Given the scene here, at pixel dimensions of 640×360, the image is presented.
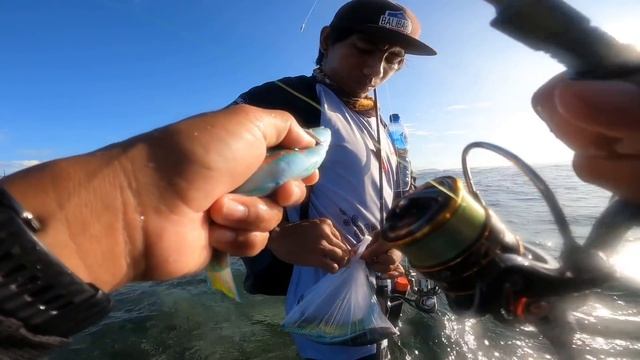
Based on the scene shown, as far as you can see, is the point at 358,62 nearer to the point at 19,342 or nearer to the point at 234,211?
the point at 234,211

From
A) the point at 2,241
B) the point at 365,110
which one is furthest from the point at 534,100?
the point at 365,110

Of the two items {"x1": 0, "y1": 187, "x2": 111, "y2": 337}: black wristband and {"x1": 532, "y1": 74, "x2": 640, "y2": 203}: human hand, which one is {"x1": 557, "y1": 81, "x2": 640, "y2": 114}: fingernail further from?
{"x1": 0, "y1": 187, "x2": 111, "y2": 337}: black wristband

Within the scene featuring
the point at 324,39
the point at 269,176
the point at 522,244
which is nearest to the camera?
the point at 522,244

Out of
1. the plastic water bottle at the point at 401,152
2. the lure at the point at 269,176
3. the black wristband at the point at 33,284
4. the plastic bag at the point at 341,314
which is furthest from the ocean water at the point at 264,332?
the black wristband at the point at 33,284

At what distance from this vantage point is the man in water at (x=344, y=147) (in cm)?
272

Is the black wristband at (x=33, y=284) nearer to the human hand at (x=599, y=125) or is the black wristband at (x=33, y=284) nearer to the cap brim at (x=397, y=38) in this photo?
the human hand at (x=599, y=125)

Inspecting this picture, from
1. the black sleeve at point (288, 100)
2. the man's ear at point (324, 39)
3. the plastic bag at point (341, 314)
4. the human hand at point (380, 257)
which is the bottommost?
the plastic bag at point (341, 314)

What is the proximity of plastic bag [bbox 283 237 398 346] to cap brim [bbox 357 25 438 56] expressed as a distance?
1.89m

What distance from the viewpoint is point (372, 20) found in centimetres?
295

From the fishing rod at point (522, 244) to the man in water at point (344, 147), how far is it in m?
1.26

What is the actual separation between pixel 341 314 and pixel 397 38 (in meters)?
2.27

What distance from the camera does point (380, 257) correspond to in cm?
274

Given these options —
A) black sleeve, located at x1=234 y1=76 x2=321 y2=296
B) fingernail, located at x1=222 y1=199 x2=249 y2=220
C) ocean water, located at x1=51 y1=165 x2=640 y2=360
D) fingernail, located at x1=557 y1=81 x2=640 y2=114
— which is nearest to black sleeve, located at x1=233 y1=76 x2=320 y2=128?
black sleeve, located at x1=234 y1=76 x2=321 y2=296

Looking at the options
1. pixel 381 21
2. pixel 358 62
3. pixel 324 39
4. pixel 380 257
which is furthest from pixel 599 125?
pixel 324 39
